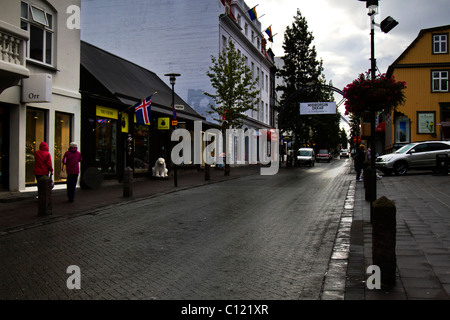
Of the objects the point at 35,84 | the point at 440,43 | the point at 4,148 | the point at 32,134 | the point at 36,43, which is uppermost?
the point at 440,43

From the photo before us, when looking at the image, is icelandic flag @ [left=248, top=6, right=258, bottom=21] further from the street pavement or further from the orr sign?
the street pavement

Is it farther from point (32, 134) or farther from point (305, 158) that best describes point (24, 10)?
point (305, 158)

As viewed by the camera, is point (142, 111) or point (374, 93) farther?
point (142, 111)

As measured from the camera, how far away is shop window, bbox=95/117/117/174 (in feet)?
60.4

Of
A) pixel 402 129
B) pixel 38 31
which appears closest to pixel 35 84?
pixel 38 31

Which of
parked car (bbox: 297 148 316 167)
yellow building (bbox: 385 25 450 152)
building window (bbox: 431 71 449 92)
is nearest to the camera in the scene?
yellow building (bbox: 385 25 450 152)

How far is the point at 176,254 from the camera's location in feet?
20.6

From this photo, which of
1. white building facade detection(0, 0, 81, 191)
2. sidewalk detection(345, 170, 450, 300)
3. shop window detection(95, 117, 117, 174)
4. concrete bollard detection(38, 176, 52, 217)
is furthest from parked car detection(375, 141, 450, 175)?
concrete bollard detection(38, 176, 52, 217)

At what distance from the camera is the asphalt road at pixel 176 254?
15.2 feet

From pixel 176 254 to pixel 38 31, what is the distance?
11.8 meters

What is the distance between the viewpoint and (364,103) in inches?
361

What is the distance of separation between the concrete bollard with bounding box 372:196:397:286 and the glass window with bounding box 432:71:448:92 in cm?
3507
